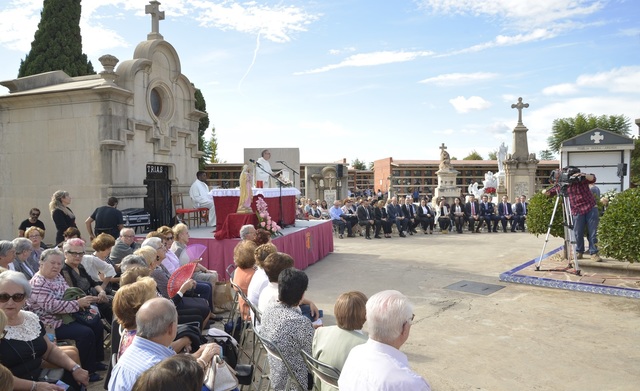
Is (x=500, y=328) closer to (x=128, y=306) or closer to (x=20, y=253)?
(x=128, y=306)

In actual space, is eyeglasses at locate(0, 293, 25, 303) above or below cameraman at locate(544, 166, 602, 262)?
below

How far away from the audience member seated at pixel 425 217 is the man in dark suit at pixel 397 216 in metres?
0.81

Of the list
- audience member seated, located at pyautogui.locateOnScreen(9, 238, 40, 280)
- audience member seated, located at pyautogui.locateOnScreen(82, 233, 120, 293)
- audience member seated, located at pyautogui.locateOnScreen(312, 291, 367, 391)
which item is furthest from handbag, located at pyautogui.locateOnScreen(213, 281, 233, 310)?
audience member seated, located at pyautogui.locateOnScreen(312, 291, 367, 391)

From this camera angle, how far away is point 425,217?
15656 mm

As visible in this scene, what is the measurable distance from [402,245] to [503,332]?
7450mm

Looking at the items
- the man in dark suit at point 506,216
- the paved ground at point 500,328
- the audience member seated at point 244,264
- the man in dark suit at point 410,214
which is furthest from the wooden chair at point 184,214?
the man in dark suit at point 506,216

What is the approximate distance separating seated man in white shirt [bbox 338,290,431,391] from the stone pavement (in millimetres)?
2011

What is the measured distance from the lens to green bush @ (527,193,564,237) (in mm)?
8531

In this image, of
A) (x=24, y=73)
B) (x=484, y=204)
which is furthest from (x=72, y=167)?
(x=24, y=73)

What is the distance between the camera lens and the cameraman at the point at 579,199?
7659 mm

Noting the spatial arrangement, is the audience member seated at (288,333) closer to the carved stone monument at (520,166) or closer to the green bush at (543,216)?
the green bush at (543,216)

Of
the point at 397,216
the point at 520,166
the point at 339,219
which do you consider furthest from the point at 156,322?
the point at 520,166

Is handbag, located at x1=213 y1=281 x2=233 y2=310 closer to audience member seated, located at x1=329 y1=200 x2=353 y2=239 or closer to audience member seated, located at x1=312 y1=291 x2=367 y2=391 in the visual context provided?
audience member seated, located at x1=312 y1=291 x2=367 y2=391

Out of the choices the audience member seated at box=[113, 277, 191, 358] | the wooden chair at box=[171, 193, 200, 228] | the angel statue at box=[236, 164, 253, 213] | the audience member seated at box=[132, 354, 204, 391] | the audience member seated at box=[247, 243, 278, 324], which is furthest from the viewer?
the wooden chair at box=[171, 193, 200, 228]
